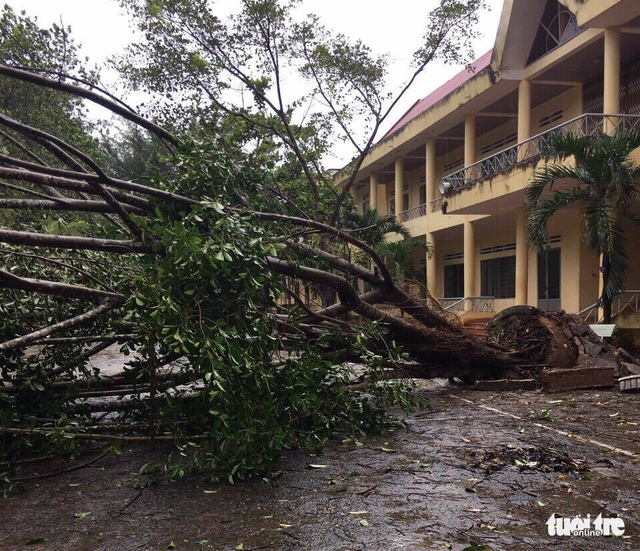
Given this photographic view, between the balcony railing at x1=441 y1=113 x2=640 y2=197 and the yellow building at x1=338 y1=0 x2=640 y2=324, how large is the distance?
40 mm

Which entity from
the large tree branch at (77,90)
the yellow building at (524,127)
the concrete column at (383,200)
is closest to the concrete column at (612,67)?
the yellow building at (524,127)

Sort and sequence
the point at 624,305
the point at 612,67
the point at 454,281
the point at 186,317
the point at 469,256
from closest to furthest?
the point at 186,317 < the point at 612,67 < the point at 624,305 < the point at 469,256 < the point at 454,281

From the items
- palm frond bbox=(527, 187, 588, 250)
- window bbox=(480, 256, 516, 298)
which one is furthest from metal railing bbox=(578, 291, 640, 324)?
window bbox=(480, 256, 516, 298)

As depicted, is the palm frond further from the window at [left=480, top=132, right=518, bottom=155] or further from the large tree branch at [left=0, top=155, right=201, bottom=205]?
the window at [left=480, top=132, right=518, bottom=155]

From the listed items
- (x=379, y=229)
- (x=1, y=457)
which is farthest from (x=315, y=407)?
(x=379, y=229)

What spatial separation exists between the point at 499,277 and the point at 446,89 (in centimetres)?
851

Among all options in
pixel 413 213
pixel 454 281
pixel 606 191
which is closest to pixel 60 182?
pixel 606 191

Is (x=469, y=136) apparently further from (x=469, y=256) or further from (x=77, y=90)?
(x=77, y=90)

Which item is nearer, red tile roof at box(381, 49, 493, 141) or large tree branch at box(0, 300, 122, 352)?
large tree branch at box(0, 300, 122, 352)

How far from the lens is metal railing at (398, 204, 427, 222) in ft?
70.8

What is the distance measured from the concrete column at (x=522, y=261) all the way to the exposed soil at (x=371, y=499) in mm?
10131

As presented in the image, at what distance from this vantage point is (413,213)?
73.2 feet

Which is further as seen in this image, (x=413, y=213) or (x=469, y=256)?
(x=413, y=213)

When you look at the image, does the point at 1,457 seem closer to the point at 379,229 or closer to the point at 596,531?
the point at 596,531
